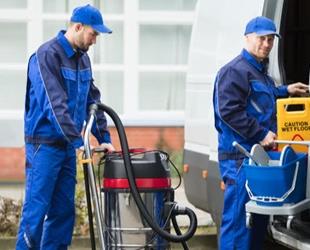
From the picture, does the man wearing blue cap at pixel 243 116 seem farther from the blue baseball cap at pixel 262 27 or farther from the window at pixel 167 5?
the window at pixel 167 5

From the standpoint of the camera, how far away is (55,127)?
6.80m

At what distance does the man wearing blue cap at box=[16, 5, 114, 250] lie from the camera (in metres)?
6.85

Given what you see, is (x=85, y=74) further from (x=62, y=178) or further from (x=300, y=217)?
(x=300, y=217)

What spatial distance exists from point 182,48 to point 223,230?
21.0ft

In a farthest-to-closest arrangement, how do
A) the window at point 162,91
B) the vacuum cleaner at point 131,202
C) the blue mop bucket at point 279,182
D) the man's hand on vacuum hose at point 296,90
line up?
the window at point 162,91 → the man's hand on vacuum hose at point 296,90 → the vacuum cleaner at point 131,202 → the blue mop bucket at point 279,182

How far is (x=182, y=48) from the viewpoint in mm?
13094

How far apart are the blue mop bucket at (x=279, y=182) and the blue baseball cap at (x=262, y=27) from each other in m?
0.85

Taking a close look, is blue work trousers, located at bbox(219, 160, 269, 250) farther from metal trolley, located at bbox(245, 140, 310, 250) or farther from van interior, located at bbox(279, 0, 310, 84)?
van interior, located at bbox(279, 0, 310, 84)

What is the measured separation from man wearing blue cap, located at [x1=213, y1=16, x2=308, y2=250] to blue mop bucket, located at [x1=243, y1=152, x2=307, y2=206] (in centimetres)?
43

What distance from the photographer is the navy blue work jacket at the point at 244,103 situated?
6.69m

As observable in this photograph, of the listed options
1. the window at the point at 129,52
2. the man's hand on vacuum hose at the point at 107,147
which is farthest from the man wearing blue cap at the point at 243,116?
the window at the point at 129,52

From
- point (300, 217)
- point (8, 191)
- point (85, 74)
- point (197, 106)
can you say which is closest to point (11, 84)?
point (8, 191)

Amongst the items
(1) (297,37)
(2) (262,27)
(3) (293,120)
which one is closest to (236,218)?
(3) (293,120)

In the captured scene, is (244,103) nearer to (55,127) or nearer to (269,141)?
(269,141)
